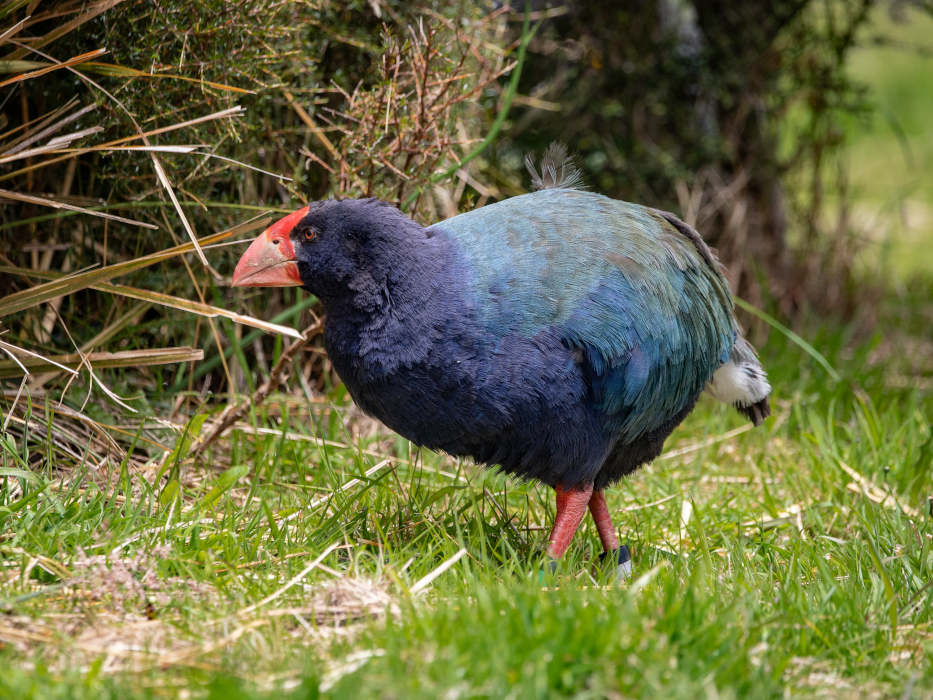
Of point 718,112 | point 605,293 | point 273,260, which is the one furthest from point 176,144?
point 718,112

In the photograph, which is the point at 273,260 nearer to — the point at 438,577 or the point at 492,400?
the point at 492,400

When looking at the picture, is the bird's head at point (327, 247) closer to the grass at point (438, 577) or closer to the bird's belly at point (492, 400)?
the bird's belly at point (492, 400)

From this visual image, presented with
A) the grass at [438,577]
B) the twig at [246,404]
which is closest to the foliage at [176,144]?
the twig at [246,404]

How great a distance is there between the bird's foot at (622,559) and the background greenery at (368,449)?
4 centimetres

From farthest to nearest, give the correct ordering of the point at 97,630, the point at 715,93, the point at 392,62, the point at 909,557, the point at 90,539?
the point at 715,93 → the point at 392,62 → the point at 909,557 → the point at 90,539 → the point at 97,630

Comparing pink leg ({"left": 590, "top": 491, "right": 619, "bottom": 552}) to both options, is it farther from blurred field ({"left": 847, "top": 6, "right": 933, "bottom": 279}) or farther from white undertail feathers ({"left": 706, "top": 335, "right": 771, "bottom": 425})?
blurred field ({"left": 847, "top": 6, "right": 933, "bottom": 279})

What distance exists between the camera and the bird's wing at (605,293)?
2244 millimetres

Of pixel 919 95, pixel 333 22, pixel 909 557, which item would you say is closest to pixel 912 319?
pixel 909 557

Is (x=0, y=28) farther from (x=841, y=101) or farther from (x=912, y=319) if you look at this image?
(x=912, y=319)

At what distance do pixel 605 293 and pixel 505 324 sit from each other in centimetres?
24

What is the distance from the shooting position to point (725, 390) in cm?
283

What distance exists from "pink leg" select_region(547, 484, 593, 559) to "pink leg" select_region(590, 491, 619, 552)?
193 millimetres

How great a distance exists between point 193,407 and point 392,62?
1.20m

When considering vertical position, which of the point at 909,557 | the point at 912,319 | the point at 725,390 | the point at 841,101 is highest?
the point at 841,101
